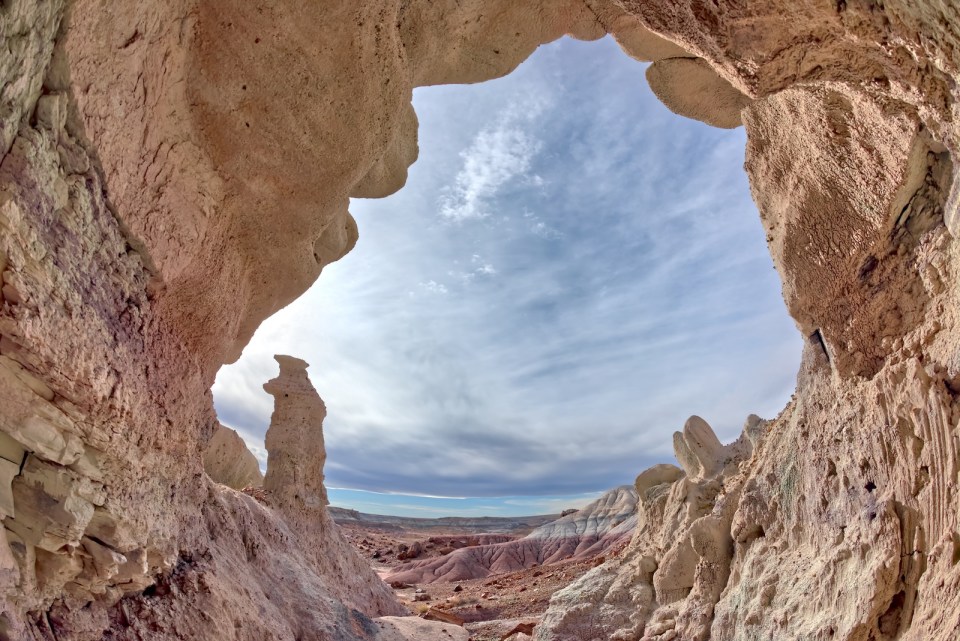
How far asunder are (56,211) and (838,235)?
19.0ft

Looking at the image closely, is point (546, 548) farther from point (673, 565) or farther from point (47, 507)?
point (47, 507)

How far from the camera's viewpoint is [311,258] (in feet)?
21.0

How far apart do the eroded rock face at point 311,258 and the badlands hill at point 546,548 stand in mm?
21979

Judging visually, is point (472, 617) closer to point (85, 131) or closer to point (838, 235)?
point (838, 235)

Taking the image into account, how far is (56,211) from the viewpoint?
3014 millimetres

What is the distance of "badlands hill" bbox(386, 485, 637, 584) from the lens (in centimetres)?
2839

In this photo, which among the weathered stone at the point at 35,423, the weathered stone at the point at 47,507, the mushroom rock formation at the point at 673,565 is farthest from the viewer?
the mushroom rock formation at the point at 673,565

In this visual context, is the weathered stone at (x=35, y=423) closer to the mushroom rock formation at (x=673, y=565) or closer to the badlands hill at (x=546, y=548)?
the mushroom rock formation at (x=673, y=565)

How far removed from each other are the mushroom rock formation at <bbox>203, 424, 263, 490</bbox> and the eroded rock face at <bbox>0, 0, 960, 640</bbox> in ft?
25.4

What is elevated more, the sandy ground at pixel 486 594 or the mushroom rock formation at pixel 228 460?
the mushroom rock formation at pixel 228 460

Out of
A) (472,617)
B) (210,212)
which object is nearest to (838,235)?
(210,212)

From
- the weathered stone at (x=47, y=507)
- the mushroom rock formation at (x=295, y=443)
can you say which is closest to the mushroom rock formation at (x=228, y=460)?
the mushroom rock formation at (x=295, y=443)

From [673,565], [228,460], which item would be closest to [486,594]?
[228,460]

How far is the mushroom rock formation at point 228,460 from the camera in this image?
13516 millimetres
